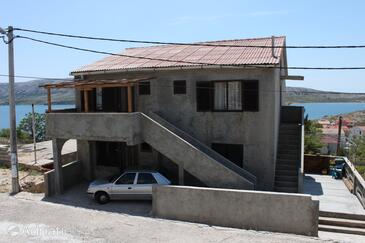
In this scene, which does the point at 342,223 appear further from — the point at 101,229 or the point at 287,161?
the point at 101,229

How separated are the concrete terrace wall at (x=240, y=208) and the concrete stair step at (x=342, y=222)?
3.73 ft

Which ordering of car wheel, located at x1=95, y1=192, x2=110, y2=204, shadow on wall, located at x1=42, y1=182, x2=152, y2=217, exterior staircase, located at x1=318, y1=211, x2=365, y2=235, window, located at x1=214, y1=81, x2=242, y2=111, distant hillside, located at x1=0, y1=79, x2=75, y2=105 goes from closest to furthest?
exterior staircase, located at x1=318, y1=211, x2=365, y2=235 → shadow on wall, located at x1=42, y1=182, x2=152, y2=217 → car wheel, located at x1=95, y1=192, x2=110, y2=204 → window, located at x1=214, y1=81, x2=242, y2=111 → distant hillside, located at x1=0, y1=79, x2=75, y2=105

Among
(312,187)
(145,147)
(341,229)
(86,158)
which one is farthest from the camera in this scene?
(86,158)

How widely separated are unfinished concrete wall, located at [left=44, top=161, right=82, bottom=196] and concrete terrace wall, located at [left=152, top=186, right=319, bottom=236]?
5.73 m

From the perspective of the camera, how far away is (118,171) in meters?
19.2

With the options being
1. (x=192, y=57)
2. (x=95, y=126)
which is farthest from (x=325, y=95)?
(x=95, y=126)

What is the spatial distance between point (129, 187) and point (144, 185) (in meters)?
0.66

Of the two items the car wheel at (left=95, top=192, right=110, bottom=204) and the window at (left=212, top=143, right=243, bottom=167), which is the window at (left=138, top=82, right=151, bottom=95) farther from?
the car wheel at (left=95, top=192, right=110, bottom=204)

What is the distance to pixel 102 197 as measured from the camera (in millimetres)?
15969

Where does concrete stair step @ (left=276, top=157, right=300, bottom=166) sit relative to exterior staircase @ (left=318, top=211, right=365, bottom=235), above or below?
above

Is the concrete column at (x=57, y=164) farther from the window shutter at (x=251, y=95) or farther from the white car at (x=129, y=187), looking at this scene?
the window shutter at (x=251, y=95)

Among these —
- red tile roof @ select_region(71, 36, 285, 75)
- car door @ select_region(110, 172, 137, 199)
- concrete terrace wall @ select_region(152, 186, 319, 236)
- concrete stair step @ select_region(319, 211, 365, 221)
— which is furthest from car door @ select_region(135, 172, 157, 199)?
concrete stair step @ select_region(319, 211, 365, 221)

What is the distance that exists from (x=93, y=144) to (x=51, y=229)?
707cm

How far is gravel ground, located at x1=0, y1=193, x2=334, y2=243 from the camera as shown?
470 inches
